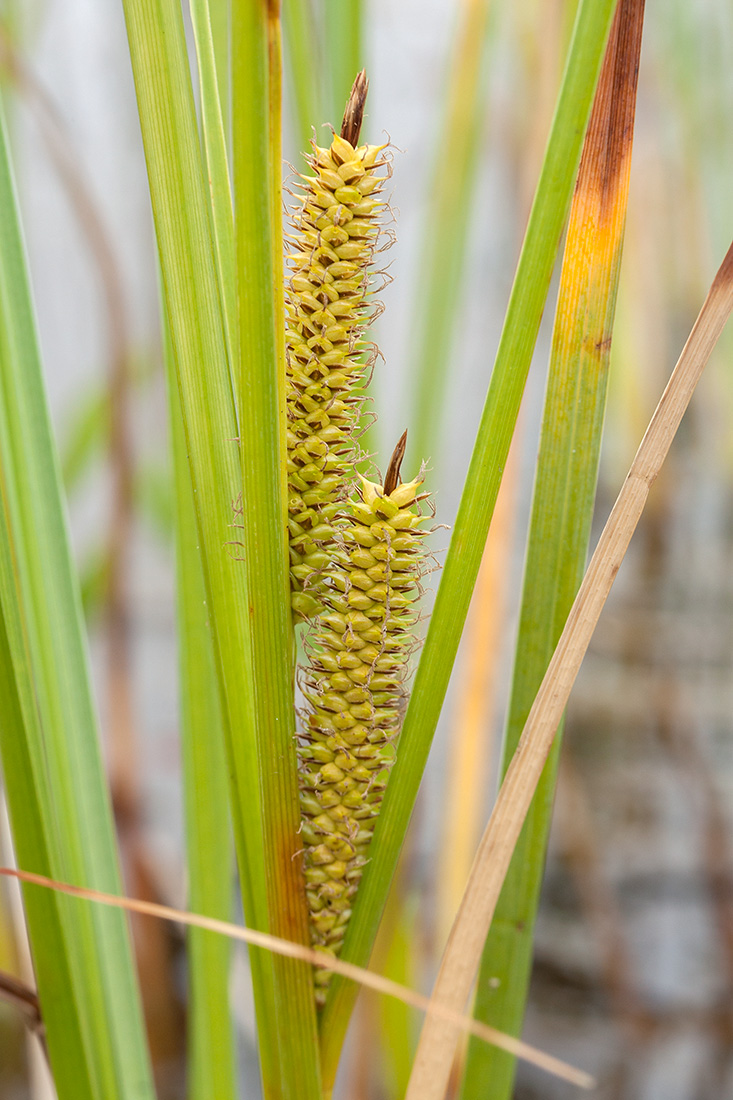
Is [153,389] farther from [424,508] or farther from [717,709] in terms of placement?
[717,709]

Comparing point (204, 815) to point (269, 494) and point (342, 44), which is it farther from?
point (342, 44)

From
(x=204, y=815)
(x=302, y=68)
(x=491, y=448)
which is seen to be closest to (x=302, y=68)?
(x=302, y=68)

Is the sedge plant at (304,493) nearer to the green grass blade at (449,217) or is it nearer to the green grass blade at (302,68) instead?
the green grass blade at (302,68)

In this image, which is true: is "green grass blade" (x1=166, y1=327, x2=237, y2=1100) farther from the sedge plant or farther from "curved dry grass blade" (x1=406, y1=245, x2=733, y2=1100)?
"curved dry grass blade" (x1=406, y1=245, x2=733, y2=1100)

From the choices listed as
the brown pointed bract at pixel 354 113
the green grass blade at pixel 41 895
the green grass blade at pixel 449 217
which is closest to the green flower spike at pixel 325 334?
the brown pointed bract at pixel 354 113

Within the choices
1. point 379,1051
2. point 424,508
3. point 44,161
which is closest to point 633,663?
point 424,508

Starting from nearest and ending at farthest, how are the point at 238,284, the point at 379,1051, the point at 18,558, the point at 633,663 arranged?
the point at 238,284
the point at 18,558
the point at 379,1051
the point at 633,663
